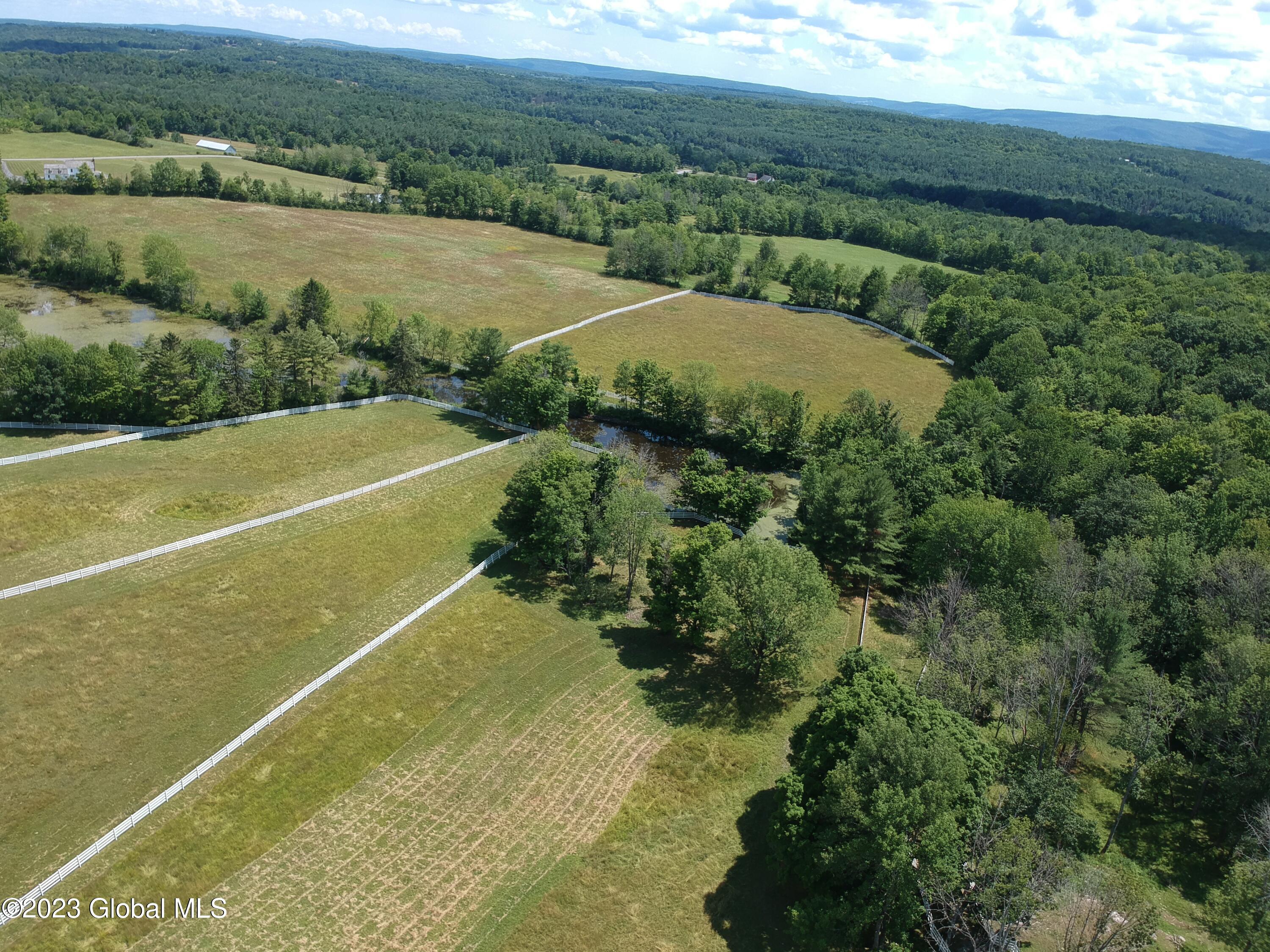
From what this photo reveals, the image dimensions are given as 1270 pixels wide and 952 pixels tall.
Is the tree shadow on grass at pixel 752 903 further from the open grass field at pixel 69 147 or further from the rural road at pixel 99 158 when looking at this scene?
the open grass field at pixel 69 147

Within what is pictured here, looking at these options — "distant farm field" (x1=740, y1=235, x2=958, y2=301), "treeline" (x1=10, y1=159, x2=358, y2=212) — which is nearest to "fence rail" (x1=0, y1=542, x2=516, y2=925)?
"distant farm field" (x1=740, y1=235, x2=958, y2=301)

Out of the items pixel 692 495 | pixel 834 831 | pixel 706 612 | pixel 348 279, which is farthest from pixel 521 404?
pixel 348 279

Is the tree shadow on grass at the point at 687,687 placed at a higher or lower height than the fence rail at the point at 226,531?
lower

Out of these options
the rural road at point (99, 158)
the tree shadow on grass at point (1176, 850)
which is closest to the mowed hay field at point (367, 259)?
the rural road at point (99, 158)

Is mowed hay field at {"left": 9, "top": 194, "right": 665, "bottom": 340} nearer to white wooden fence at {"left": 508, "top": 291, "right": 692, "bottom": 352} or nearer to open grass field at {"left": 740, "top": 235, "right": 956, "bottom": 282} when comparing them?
white wooden fence at {"left": 508, "top": 291, "right": 692, "bottom": 352}

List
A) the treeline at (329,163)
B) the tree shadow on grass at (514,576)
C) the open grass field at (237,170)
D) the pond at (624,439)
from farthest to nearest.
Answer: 1. the treeline at (329,163)
2. the open grass field at (237,170)
3. the pond at (624,439)
4. the tree shadow on grass at (514,576)

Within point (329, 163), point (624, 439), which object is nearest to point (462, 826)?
point (624, 439)
